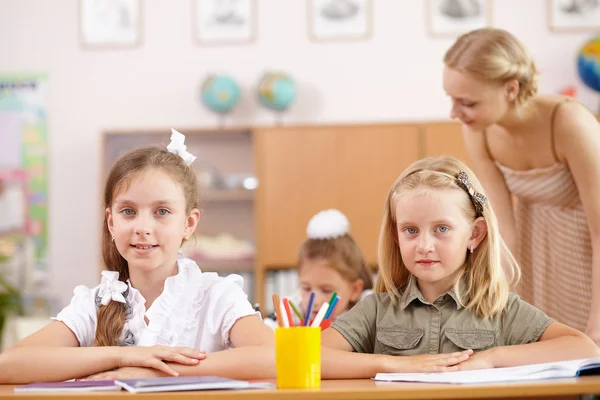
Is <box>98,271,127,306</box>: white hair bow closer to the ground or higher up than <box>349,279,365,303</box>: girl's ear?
higher up

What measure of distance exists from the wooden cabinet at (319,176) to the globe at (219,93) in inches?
11.1

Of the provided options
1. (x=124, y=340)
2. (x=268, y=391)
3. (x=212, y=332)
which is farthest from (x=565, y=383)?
(x=124, y=340)

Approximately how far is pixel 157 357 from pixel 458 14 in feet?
15.1

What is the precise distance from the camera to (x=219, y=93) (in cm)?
540

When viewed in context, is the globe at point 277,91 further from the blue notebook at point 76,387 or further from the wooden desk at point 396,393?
the wooden desk at point 396,393

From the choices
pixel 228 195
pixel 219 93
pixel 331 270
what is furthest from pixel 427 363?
pixel 219 93

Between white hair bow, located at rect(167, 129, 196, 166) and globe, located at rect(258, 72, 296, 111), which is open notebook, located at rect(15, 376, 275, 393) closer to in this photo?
white hair bow, located at rect(167, 129, 196, 166)

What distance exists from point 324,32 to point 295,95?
0.47 metres

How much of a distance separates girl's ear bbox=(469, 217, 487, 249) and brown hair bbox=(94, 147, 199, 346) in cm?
60

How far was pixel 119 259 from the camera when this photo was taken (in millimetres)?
1858

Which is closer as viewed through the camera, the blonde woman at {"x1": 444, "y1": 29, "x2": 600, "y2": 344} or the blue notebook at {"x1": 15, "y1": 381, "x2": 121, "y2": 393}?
the blue notebook at {"x1": 15, "y1": 381, "x2": 121, "y2": 393}

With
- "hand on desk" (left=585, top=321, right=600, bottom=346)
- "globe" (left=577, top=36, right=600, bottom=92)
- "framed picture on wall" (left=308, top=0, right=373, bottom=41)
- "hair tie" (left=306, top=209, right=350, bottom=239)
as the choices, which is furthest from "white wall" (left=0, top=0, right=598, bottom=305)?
"hand on desk" (left=585, top=321, right=600, bottom=346)

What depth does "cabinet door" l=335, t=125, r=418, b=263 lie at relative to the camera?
525 cm

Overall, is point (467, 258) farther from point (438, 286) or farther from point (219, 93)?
point (219, 93)
